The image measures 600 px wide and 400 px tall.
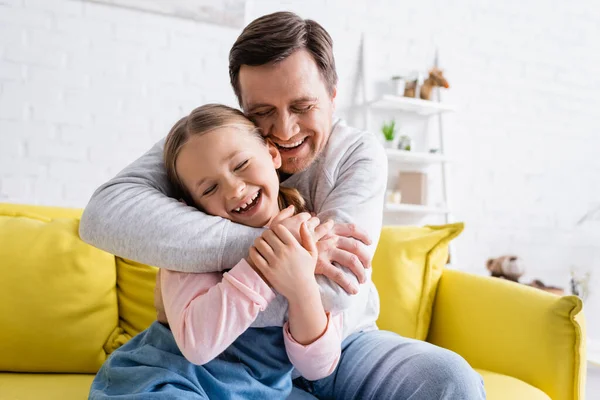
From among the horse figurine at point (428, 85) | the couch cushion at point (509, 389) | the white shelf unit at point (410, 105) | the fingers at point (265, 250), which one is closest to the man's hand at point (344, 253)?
the fingers at point (265, 250)

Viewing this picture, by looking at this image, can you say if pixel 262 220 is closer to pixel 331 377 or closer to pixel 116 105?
pixel 331 377

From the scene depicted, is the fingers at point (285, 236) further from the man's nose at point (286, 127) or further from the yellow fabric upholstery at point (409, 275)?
the yellow fabric upholstery at point (409, 275)

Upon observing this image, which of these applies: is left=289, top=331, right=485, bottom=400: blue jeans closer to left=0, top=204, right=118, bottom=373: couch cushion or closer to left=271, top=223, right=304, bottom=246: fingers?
left=271, top=223, right=304, bottom=246: fingers

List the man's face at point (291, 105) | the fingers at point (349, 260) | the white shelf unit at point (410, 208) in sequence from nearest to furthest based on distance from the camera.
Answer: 1. the fingers at point (349, 260)
2. the man's face at point (291, 105)
3. the white shelf unit at point (410, 208)

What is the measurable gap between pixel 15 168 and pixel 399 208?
2041 mm

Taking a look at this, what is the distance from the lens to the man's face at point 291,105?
4.01 ft

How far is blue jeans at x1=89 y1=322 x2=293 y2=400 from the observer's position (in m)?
1.01

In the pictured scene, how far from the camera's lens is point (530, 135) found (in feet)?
13.2

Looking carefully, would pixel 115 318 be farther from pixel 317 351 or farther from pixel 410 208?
pixel 410 208

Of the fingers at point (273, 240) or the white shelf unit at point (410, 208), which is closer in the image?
the fingers at point (273, 240)

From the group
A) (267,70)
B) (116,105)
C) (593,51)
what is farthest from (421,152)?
(267,70)

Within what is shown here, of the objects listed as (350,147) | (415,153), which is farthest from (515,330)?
(415,153)

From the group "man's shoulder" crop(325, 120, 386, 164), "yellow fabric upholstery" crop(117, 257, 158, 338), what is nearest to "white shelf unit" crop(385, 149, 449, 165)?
"yellow fabric upholstery" crop(117, 257, 158, 338)

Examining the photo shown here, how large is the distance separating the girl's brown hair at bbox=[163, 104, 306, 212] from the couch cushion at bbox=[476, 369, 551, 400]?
0.70 meters
